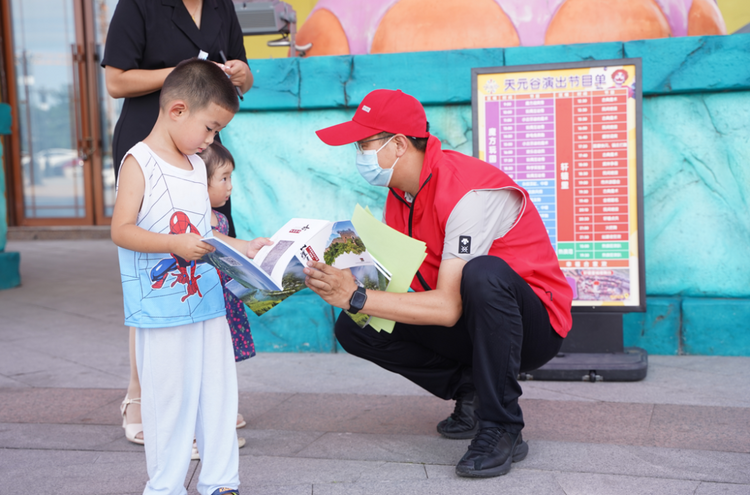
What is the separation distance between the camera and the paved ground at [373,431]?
2090 millimetres

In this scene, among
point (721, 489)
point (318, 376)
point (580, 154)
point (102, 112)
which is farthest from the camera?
point (102, 112)

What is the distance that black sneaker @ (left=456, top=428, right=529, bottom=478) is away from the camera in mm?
2102

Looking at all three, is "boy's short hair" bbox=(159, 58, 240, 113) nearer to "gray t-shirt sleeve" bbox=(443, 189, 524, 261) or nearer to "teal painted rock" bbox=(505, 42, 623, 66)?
"gray t-shirt sleeve" bbox=(443, 189, 524, 261)

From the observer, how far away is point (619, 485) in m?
2.03

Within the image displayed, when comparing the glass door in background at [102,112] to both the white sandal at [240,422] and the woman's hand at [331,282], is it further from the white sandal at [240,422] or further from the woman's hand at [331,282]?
the woman's hand at [331,282]

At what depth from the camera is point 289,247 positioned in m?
1.75

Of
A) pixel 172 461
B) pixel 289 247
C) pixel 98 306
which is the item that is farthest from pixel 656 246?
pixel 98 306

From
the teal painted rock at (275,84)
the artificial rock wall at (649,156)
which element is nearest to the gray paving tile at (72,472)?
the artificial rock wall at (649,156)

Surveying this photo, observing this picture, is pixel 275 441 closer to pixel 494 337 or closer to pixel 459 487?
pixel 459 487

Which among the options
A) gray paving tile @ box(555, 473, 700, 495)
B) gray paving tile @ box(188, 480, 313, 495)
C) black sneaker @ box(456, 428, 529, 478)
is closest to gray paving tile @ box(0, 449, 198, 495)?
gray paving tile @ box(188, 480, 313, 495)

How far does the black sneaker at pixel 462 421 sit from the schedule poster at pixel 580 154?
2.98 ft

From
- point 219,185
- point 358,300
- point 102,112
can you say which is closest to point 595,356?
point 358,300

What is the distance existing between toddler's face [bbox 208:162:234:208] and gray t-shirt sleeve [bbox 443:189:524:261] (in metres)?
0.72

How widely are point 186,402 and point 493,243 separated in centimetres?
104
